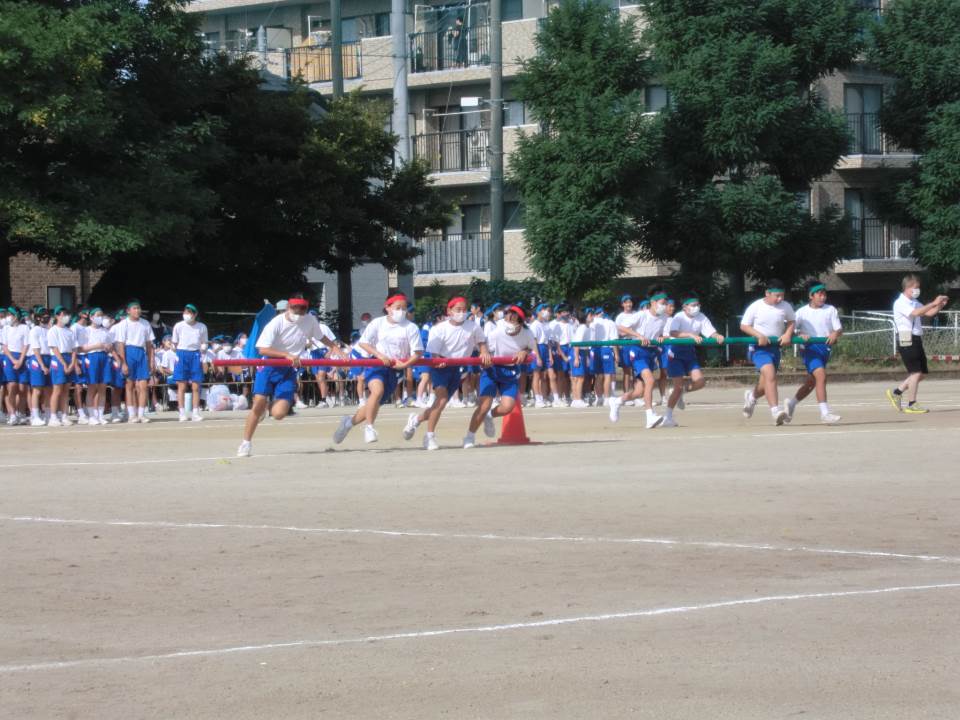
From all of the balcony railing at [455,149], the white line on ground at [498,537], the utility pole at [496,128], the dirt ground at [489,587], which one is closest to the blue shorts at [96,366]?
the dirt ground at [489,587]

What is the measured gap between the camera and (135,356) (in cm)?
2759

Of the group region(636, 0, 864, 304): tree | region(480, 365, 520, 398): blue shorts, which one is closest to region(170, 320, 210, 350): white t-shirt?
region(480, 365, 520, 398): blue shorts

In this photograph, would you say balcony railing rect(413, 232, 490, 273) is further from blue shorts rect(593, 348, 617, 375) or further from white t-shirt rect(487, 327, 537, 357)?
white t-shirt rect(487, 327, 537, 357)

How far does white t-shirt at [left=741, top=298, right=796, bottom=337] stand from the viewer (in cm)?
2169

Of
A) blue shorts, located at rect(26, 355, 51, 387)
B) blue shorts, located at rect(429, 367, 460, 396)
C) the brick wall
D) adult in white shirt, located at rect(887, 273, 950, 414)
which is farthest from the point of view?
the brick wall

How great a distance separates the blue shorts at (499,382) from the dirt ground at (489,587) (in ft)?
7.72

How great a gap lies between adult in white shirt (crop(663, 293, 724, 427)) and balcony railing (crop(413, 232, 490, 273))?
3039 cm

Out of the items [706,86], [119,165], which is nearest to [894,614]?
[119,165]

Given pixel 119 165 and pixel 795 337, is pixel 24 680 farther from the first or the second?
pixel 119 165

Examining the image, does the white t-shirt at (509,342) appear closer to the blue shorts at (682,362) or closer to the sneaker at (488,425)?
the sneaker at (488,425)

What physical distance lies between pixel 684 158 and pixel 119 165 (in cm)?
1421

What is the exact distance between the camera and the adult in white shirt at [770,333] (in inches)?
838

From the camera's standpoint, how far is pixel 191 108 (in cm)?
3628

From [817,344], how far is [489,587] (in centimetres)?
1355
